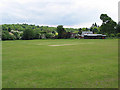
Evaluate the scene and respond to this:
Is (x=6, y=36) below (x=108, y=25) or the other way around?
below

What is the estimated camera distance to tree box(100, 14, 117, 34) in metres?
101

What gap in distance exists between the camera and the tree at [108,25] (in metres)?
101

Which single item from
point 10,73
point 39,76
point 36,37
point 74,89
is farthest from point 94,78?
point 36,37

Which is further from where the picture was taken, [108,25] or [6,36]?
[108,25]

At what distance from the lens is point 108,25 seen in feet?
329

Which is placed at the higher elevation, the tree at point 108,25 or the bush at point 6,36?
the tree at point 108,25

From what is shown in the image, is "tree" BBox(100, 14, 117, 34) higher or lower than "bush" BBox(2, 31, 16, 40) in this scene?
higher

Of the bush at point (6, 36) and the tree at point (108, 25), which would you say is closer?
the bush at point (6, 36)

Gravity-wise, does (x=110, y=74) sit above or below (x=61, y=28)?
below

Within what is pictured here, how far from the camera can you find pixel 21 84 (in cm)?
619

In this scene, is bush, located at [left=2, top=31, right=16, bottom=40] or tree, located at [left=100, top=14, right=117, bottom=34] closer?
bush, located at [left=2, top=31, right=16, bottom=40]

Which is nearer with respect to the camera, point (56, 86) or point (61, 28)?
point (56, 86)

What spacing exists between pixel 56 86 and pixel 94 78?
2.14 m

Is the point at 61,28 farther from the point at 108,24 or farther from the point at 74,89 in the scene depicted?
the point at 74,89
